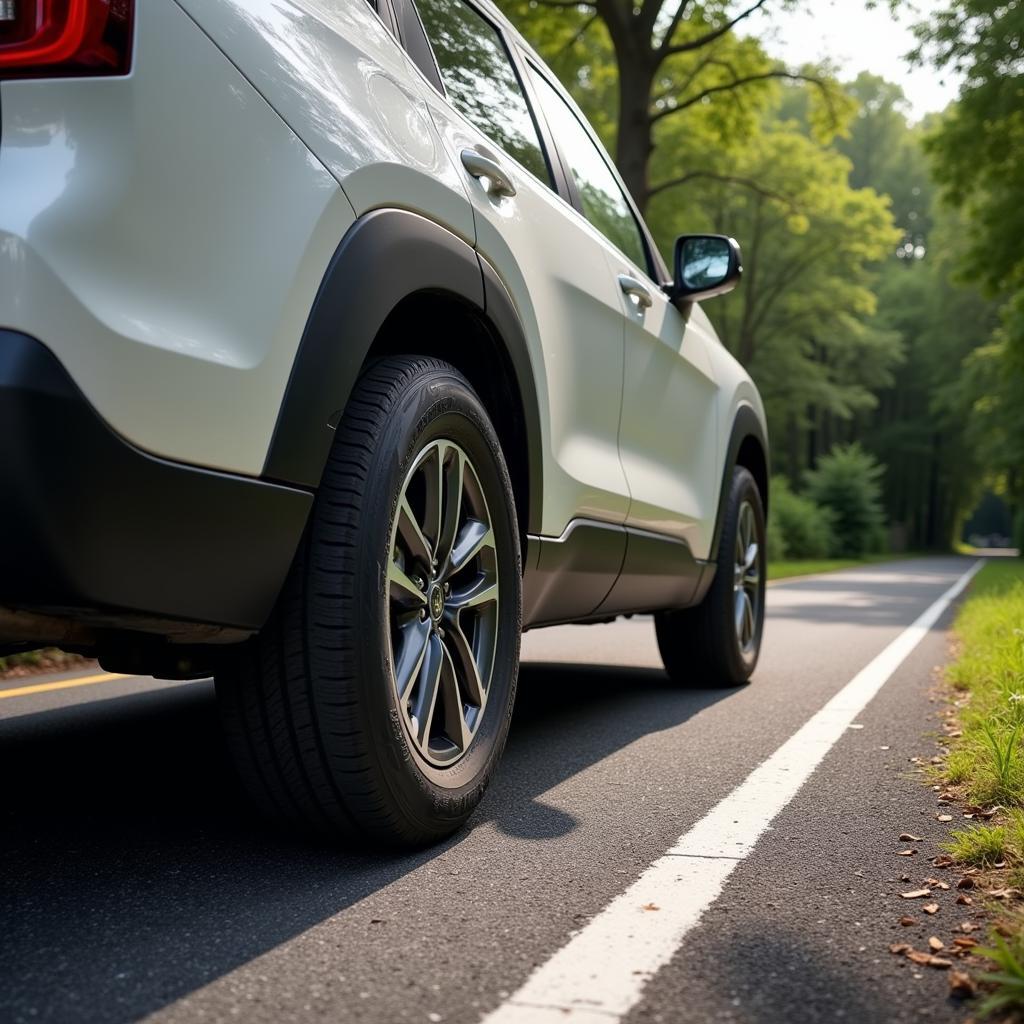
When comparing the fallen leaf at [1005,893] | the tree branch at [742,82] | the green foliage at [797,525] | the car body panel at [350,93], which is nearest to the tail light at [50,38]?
the car body panel at [350,93]

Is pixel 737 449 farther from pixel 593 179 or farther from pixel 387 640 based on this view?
pixel 387 640

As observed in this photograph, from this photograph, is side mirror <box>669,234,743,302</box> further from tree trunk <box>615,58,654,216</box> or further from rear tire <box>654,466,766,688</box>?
tree trunk <box>615,58,654,216</box>

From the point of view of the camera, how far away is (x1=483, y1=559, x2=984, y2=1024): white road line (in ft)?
5.71

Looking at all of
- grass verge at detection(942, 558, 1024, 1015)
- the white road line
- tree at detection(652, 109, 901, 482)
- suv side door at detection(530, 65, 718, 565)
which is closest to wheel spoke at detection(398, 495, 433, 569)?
the white road line

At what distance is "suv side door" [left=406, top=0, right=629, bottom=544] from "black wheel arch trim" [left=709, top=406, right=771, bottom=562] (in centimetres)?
131

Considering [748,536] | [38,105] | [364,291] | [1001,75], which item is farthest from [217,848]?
[1001,75]

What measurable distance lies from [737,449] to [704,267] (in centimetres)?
93

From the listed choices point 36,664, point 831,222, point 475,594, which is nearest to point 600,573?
point 475,594

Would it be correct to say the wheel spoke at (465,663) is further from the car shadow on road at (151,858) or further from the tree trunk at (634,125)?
the tree trunk at (634,125)

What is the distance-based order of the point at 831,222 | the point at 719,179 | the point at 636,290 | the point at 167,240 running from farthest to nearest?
the point at 831,222 → the point at 719,179 → the point at 636,290 → the point at 167,240

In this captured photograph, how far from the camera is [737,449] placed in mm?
5258

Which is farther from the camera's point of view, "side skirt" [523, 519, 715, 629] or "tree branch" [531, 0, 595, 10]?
"tree branch" [531, 0, 595, 10]

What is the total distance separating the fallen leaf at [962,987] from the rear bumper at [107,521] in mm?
1240

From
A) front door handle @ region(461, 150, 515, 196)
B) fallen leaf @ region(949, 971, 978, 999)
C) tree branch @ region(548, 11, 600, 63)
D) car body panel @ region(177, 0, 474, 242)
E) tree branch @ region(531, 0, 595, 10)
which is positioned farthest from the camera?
tree branch @ region(548, 11, 600, 63)
